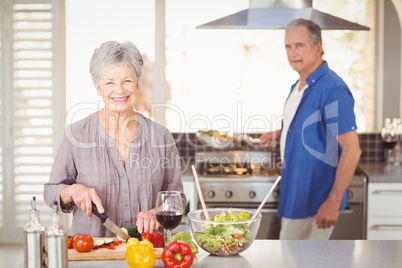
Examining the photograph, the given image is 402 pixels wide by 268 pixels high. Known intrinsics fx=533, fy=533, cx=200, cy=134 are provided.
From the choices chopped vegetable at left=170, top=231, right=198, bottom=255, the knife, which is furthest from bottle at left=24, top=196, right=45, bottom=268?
chopped vegetable at left=170, top=231, right=198, bottom=255

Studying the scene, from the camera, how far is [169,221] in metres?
1.81

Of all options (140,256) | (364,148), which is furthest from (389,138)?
(140,256)

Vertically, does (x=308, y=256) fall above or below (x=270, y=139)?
below

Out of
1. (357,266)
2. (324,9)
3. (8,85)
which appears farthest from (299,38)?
(8,85)

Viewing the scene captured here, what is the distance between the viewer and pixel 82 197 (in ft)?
6.59

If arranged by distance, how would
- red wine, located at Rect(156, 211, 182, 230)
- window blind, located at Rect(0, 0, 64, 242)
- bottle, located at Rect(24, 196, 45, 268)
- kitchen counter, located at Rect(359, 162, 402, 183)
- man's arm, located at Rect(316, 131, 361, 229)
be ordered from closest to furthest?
1. bottle, located at Rect(24, 196, 45, 268)
2. red wine, located at Rect(156, 211, 182, 230)
3. man's arm, located at Rect(316, 131, 361, 229)
4. kitchen counter, located at Rect(359, 162, 402, 183)
5. window blind, located at Rect(0, 0, 64, 242)

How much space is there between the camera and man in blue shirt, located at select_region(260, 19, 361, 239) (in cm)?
309

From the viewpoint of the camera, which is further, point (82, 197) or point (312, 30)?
point (312, 30)

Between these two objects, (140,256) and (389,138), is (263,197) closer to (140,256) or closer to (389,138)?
(389,138)

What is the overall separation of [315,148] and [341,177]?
0.23 m

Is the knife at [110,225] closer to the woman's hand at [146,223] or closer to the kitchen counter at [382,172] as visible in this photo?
the woman's hand at [146,223]

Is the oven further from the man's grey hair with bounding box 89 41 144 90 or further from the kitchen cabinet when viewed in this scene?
the man's grey hair with bounding box 89 41 144 90

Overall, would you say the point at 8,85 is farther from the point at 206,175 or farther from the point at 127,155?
the point at 127,155

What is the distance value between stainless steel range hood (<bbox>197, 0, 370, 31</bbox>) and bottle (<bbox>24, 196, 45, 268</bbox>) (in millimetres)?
2310
